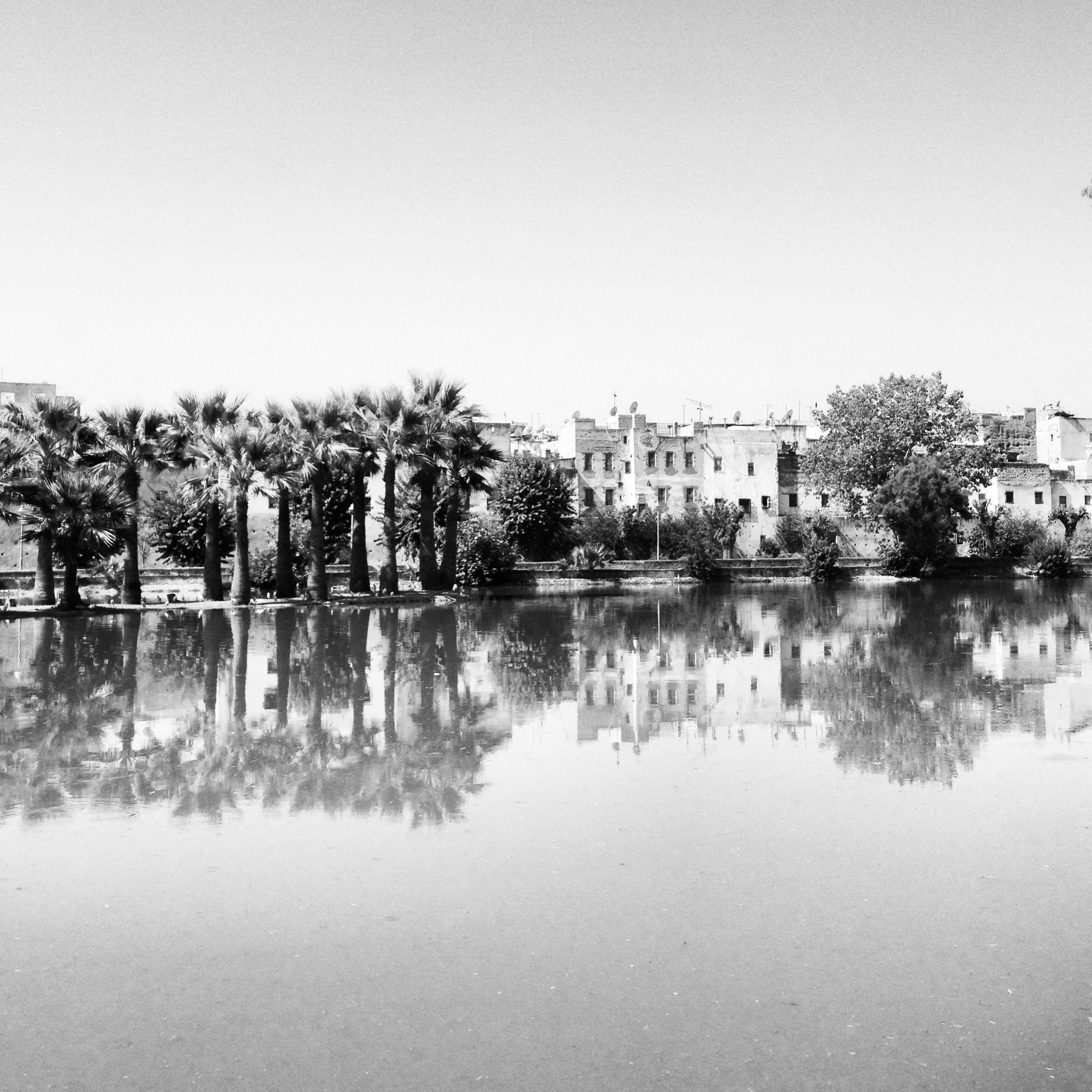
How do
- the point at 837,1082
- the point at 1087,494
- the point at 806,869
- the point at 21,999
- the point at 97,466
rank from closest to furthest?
1. the point at 837,1082
2. the point at 21,999
3. the point at 806,869
4. the point at 97,466
5. the point at 1087,494

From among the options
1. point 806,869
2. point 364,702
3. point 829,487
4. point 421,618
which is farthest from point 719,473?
point 806,869

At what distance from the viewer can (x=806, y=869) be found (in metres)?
8.14

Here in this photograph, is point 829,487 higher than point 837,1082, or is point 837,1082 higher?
point 829,487

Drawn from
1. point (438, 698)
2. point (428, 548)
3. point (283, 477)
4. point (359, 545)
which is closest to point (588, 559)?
point (428, 548)

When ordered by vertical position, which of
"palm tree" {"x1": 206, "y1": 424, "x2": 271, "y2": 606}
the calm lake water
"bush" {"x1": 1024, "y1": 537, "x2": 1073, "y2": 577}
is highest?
"palm tree" {"x1": 206, "y1": 424, "x2": 271, "y2": 606}

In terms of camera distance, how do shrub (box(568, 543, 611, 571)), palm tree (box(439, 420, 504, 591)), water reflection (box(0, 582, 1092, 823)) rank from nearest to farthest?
1. water reflection (box(0, 582, 1092, 823))
2. palm tree (box(439, 420, 504, 591))
3. shrub (box(568, 543, 611, 571))

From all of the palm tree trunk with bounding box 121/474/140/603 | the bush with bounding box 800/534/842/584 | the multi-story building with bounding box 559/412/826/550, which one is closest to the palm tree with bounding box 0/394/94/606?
the palm tree trunk with bounding box 121/474/140/603

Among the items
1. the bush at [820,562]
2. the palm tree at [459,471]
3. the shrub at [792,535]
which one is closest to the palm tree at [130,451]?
the palm tree at [459,471]

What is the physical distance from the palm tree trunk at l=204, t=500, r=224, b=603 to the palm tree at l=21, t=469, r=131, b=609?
11.9 ft

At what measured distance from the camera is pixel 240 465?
1570 inches

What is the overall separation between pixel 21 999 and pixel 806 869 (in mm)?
5017

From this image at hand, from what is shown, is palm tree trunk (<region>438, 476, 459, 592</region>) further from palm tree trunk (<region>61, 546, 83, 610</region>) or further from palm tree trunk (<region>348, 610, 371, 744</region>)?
palm tree trunk (<region>61, 546, 83, 610</region>)

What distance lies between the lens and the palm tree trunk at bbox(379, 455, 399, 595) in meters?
45.8

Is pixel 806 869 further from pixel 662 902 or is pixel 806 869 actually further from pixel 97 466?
pixel 97 466
